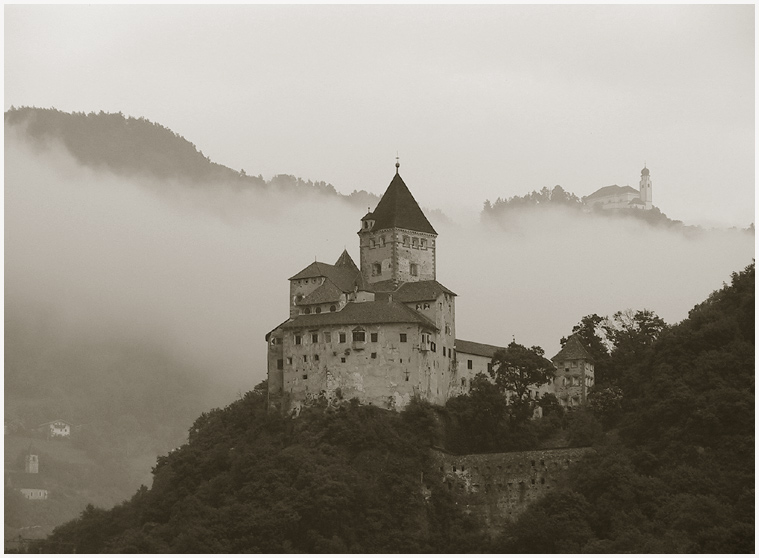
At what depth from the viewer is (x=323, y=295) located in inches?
3831

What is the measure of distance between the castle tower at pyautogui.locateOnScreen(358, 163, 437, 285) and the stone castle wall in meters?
14.7

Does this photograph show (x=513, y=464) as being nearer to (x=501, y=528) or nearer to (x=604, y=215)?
(x=501, y=528)

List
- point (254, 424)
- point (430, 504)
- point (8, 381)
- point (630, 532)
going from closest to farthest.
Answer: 1. point (630, 532)
2. point (430, 504)
3. point (254, 424)
4. point (8, 381)

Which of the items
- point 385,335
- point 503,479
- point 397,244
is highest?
point 397,244

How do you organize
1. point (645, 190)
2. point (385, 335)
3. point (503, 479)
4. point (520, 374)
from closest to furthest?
point (503, 479)
point (385, 335)
point (520, 374)
point (645, 190)

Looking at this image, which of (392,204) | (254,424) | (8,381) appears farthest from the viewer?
(8,381)

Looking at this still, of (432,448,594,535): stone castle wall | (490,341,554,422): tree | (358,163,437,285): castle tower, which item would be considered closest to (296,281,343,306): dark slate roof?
(358,163,437,285): castle tower

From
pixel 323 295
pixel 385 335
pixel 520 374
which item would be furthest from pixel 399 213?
pixel 520 374

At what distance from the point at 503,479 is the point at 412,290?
14.4 meters

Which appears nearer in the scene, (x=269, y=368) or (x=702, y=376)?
(x=702, y=376)

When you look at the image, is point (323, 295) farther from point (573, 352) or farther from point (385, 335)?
point (573, 352)

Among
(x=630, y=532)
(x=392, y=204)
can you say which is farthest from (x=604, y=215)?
(x=630, y=532)

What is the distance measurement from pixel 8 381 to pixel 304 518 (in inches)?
3266

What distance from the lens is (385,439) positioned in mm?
90500
